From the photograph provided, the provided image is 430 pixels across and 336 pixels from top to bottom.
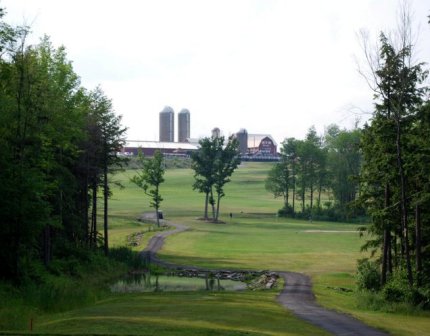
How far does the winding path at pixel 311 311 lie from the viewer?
24.2 metres

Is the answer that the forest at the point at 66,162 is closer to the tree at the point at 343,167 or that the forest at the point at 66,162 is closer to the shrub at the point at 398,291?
the shrub at the point at 398,291

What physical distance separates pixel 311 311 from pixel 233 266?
30.1 m

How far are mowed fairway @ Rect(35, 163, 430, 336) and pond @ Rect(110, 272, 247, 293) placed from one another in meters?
6.03

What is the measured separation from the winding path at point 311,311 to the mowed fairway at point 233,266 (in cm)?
79

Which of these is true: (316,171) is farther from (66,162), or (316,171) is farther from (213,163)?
(66,162)

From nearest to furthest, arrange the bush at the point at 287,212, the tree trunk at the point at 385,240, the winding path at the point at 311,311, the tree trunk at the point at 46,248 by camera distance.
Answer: the winding path at the point at 311,311, the tree trunk at the point at 385,240, the tree trunk at the point at 46,248, the bush at the point at 287,212

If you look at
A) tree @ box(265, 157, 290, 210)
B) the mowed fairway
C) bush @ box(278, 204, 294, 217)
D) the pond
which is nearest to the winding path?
the mowed fairway

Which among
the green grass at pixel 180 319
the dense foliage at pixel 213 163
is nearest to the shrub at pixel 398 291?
the green grass at pixel 180 319

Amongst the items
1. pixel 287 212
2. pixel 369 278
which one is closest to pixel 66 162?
pixel 369 278

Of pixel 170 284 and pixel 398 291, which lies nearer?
pixel 398 291

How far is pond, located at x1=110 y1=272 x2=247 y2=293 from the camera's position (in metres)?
45.3

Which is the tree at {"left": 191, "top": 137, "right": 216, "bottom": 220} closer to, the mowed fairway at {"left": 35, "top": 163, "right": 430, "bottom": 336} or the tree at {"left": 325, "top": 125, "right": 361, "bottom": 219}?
the mowed fairway at {"left": 35, "top": 163, "right": 430, "bottom": 336}

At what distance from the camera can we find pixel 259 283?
4916 cm

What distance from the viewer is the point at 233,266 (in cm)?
6100
